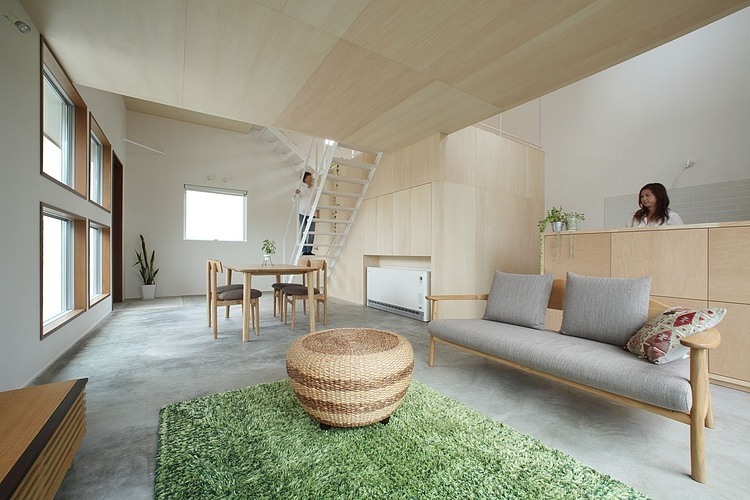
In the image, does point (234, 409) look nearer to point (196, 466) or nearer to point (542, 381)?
point (196, 466)

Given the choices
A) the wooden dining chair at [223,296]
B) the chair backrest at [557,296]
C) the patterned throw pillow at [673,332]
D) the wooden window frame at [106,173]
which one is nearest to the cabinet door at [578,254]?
the chair backrest at [557,296]

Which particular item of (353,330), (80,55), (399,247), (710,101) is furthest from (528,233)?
(80,55)

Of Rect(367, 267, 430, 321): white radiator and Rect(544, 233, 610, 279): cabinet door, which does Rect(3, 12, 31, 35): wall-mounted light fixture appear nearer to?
Rect(367, 267, 430, 321): white radiator

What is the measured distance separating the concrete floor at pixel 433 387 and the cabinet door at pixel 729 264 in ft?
2.24

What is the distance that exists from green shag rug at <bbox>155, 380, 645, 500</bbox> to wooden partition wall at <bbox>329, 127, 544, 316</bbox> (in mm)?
2556

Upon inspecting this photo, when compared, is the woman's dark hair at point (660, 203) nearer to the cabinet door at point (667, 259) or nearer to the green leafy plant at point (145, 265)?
the cabinet door at point (667, 259)

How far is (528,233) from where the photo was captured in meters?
5.00

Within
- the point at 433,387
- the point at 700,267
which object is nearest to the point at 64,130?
the point at 433,387

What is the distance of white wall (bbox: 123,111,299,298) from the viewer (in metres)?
6.31

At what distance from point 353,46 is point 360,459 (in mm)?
2632

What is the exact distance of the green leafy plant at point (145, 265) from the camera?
618cm

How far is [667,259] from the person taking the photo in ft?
8.31

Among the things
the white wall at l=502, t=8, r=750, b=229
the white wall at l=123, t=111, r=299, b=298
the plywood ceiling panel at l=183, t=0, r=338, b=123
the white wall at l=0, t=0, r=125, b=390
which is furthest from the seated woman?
the white wall at l=123, t=111, r=299, b=298

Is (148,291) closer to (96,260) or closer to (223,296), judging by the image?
(96,260)
